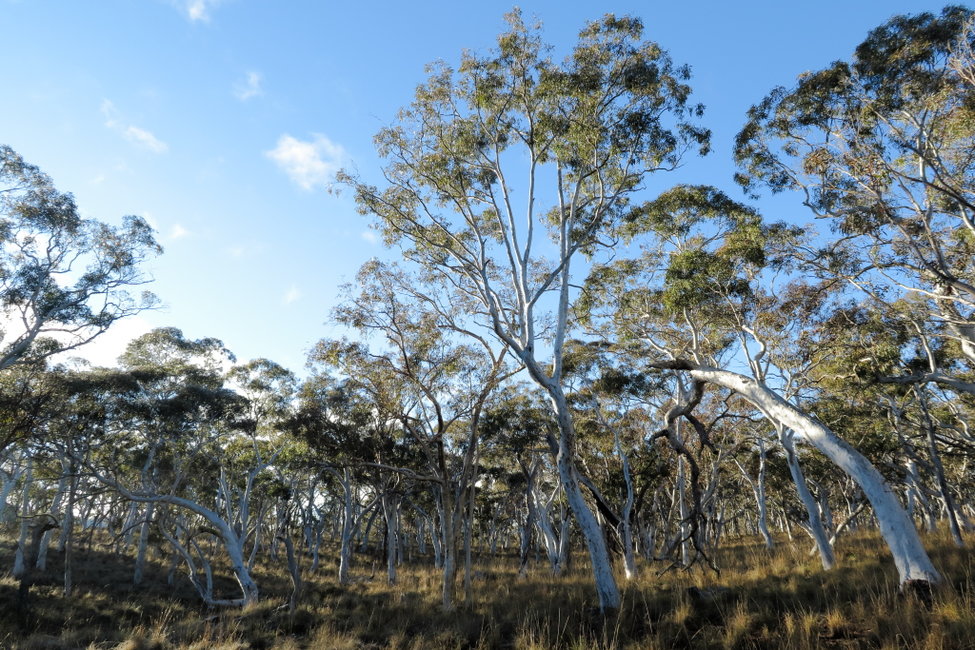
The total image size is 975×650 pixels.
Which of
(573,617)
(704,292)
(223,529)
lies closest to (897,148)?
(704,292)

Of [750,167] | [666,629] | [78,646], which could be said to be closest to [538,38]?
[750,167]

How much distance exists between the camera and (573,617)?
8719mm

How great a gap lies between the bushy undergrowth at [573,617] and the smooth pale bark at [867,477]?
0.36 meters

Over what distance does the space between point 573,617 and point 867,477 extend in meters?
5.25

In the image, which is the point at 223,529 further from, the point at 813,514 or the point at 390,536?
the point at 813,514

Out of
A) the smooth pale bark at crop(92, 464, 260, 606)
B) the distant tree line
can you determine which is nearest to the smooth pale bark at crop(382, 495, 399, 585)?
the distant tree line

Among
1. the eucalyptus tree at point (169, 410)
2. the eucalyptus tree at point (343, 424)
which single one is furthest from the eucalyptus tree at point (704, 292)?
the eucalyptus tree at point (169, 410)

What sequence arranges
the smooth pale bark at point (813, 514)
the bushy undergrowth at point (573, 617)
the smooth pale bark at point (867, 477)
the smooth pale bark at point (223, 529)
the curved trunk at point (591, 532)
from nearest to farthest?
the bushy undergrowth at point (573, 617), the smooth pale bark at point (867, 477), the curved trunk at point (591, 532), the smooth pale bark at point (223, 529), the smooth pale bark at point (813, 514)

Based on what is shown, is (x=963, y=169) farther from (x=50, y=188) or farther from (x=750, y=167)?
(x=50, y=188)

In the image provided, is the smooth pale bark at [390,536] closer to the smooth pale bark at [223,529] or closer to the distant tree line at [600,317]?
the distant tree line at [600,317]

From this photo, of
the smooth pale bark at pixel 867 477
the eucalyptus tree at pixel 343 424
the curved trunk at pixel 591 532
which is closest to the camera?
the smooth pale bark at pixel 867 477

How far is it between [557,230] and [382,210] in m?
4.91

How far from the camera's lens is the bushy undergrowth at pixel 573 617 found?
5.77 metres

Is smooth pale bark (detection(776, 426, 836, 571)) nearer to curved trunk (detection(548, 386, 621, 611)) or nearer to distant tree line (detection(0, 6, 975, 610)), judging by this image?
distant tree line (detection(0, 6, 975, 610))
